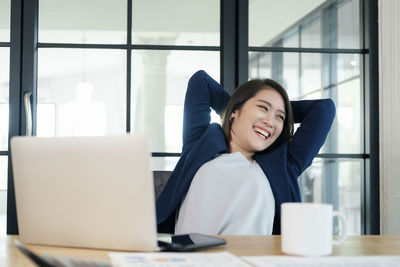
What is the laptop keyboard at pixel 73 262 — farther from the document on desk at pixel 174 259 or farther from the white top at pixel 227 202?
the white top at pixel 227 202

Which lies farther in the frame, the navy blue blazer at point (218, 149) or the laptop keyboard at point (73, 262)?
the navy blue blazer at point (218, 149)

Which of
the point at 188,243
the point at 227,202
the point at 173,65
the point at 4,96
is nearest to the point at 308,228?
the point at 188,243

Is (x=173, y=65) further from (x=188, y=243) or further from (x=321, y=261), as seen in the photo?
(x=321, y=261)

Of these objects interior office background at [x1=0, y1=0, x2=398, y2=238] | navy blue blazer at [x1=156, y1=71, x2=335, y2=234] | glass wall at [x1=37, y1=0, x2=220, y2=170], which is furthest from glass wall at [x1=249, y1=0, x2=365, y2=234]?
navy blue blazer at [x1=156, y1=71, x2=335, y2=234]

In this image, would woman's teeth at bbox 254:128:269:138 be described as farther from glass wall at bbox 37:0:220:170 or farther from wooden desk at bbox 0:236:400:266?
glass wall at bbox 37:0:220:170

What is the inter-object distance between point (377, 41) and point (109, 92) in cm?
143

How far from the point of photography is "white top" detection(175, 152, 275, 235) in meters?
1.73

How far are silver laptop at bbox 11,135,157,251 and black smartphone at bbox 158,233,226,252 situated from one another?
6 cm

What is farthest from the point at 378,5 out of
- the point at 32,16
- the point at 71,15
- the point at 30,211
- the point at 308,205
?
the point at 30,211

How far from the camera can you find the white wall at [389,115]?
2789 mm

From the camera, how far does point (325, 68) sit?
9.60 feet

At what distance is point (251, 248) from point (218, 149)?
793mm

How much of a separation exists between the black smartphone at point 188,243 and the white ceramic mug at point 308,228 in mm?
152

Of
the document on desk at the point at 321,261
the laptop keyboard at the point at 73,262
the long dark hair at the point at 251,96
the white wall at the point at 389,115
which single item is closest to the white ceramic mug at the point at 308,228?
the document on desk at the point at 321,261
